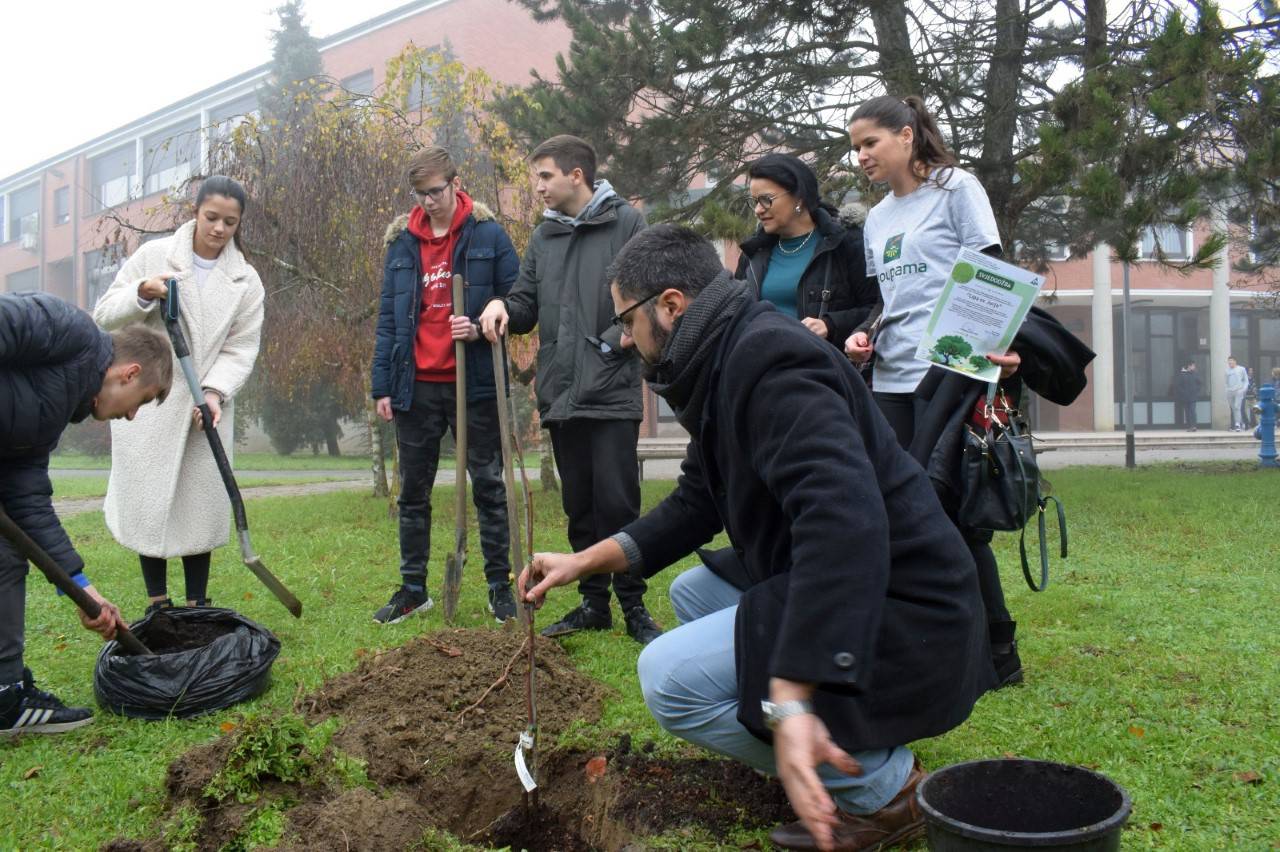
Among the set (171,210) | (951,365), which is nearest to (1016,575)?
(951,365)

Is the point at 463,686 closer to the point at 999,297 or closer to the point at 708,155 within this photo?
the point at 999,297

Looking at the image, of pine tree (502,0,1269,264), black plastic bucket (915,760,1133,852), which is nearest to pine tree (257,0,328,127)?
pine tree (502,0,1269,264)

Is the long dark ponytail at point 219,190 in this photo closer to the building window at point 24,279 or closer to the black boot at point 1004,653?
the black boot at point 1004,653

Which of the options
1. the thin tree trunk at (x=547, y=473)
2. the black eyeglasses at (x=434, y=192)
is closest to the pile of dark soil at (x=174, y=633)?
the black eyeglasses at (x=434, y=192)

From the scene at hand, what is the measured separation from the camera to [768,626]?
2.19 meters

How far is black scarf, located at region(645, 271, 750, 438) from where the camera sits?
2.28m

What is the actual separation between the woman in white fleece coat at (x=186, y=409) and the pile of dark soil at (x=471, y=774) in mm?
1332

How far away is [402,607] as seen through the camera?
5.06 meters

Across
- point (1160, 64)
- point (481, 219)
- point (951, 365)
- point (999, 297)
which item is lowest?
point (951, 365)

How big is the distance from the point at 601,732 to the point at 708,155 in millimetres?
7356

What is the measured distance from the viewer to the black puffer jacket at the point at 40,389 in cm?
330

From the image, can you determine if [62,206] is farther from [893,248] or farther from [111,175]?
[893,248]

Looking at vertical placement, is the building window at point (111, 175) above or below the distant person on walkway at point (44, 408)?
above

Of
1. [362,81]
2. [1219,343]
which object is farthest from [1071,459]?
[362,81]
